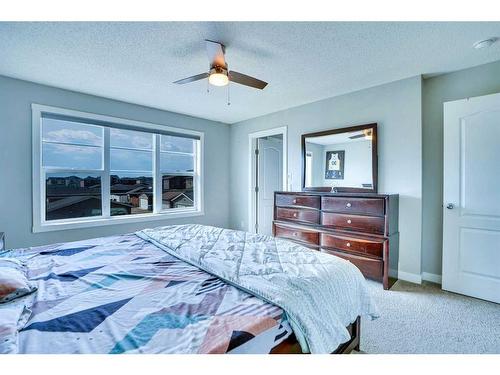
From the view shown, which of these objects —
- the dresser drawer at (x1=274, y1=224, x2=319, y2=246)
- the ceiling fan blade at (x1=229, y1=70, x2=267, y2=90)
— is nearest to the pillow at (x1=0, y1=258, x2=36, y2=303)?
the ceiling fan blade at (x1=229, y1=70, x2=267, y2=90)

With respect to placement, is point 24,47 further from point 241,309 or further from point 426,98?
point 426,98

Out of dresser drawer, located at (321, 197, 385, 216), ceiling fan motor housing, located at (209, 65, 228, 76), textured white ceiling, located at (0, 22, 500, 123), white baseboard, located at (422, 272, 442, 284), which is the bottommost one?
white baseboard, located at (422, 272, 442, 284)

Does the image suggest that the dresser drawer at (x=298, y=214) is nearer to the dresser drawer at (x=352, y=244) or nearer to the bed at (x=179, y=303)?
the dresser drawer at (x=352, y=244)

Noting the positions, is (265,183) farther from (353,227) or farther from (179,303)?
(179,303)

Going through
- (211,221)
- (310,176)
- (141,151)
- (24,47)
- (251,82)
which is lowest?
(211,221)

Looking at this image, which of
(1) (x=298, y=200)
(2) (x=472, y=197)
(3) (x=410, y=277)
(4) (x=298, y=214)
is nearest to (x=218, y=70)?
(1) (x=298, y=200)

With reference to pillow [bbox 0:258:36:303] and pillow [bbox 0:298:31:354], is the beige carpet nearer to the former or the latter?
pillow [bbox 0:298:31:354]

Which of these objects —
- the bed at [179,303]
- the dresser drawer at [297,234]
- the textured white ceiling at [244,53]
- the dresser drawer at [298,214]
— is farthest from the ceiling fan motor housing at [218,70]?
the dresser drawer at [297,234]

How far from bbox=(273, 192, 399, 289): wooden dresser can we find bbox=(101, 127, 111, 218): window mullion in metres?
2.70

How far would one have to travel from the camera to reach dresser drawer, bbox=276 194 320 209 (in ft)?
10.8

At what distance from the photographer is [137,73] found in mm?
2816

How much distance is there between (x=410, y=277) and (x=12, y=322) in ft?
11.4
